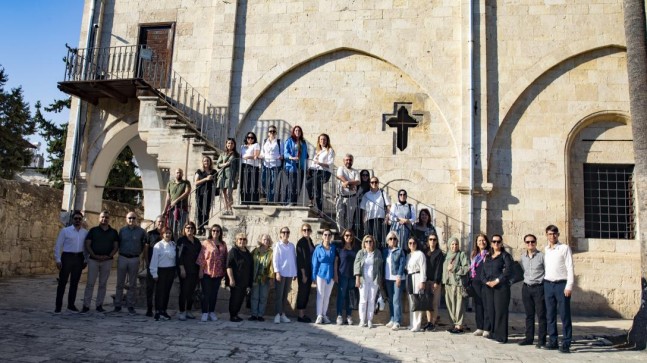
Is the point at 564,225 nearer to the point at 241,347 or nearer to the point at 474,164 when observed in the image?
the point at 474,164

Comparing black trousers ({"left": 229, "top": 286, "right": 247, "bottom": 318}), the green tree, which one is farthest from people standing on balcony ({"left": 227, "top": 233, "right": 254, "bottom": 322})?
the green tree

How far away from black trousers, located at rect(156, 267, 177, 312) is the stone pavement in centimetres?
34

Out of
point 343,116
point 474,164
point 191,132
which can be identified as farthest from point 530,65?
point 191,132

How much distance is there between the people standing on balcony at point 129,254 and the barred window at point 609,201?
9564 mm

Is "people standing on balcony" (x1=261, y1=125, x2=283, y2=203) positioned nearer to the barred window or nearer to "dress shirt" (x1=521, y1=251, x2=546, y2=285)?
"dress shirt" (x1=521, y1=251, x2=546, y2=285)

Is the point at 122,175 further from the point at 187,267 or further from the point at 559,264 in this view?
the point at 559,264

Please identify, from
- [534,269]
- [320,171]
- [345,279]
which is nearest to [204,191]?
[320,171]

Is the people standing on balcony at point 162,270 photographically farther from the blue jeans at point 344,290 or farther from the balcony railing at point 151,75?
the balcony railing at point 151,75

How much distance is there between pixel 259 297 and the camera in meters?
8.33

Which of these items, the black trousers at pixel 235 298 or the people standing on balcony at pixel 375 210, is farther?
the people standing on balcony at pixel 375 210

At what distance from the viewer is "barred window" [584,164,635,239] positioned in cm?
1104

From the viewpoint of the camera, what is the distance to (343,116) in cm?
1195

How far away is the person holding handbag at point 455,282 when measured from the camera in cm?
791

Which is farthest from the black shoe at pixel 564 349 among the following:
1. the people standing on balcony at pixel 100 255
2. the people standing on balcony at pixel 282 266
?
the people standing on balcony at pixel 100 255
